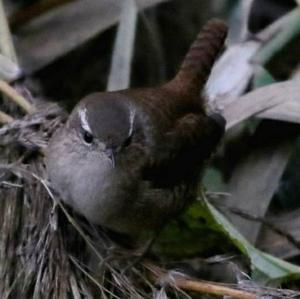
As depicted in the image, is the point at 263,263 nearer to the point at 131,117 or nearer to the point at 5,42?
the point at 131,117

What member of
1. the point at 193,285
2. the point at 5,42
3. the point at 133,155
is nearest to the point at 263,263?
the point at 193,285

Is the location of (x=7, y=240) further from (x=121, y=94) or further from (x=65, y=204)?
(x=121, y=94)

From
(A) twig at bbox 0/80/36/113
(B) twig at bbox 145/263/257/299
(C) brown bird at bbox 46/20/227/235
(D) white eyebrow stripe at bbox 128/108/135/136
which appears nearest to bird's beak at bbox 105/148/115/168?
(C) brown bird at bbox 46/20/227/235

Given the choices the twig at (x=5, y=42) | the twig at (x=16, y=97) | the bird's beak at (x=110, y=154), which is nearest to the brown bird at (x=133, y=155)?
the bird's beak at (x=110, y=154)

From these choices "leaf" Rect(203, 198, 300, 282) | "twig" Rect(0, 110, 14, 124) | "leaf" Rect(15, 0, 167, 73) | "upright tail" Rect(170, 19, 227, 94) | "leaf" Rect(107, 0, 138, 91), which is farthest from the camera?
"leaf" Rect(15, 0, 167, 73)

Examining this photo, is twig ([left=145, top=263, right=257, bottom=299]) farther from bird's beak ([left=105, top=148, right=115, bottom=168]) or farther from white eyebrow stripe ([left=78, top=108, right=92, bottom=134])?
white eyebrow stripe ([left=78, top=108, right=92, bottom=134])

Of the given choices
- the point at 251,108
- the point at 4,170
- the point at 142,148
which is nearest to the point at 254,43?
the point at 251,108
